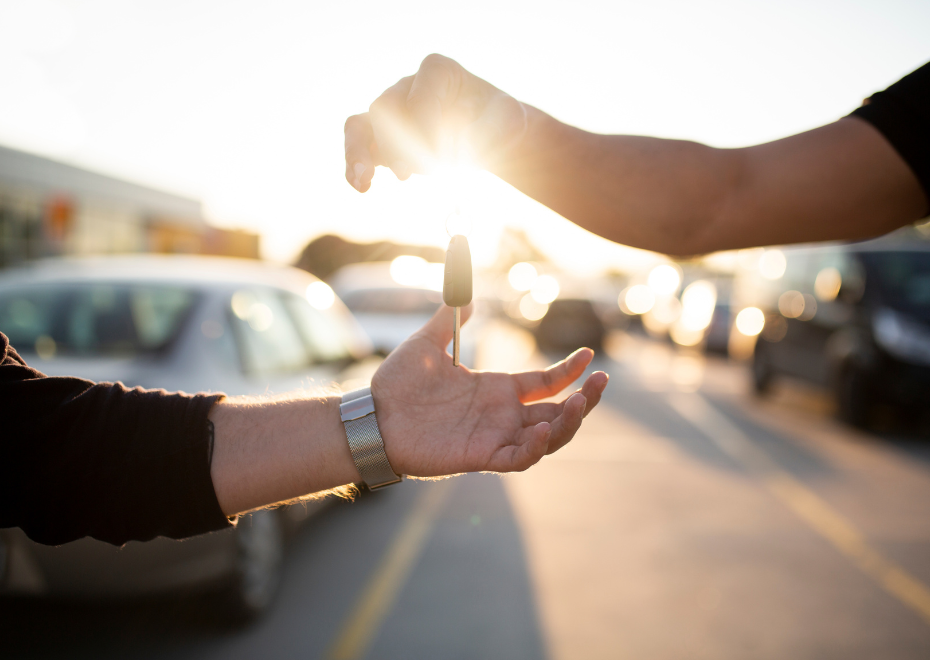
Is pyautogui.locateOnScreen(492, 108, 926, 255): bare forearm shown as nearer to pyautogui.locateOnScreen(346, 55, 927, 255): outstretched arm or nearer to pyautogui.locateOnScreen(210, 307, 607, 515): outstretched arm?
pyautogui.locateOnScreen(346, 55, 927, 255): outstretched arm

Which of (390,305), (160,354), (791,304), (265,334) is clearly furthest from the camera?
(791,304)

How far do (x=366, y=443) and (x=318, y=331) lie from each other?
392 cm

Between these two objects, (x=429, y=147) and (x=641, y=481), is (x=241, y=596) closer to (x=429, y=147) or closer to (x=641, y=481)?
(x=429, y=147)

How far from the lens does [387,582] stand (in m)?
4.12

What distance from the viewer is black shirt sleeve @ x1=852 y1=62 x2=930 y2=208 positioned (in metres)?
1.55

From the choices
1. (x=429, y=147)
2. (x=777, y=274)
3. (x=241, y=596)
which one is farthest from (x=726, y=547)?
(x=777, y=274)

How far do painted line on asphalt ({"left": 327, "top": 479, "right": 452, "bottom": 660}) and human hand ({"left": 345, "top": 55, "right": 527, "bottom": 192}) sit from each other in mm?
2603

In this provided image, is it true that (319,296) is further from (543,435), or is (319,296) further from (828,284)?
(828,284)

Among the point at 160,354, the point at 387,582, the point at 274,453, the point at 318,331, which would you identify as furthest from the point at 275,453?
the point at 318,331

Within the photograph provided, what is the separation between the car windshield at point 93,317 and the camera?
3490mm

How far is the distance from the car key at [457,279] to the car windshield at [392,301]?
780cm

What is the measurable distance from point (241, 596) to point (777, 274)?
11.9 meters

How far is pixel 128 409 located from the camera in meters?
1.42

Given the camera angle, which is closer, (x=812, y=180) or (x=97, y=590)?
(x=812, y=180)
